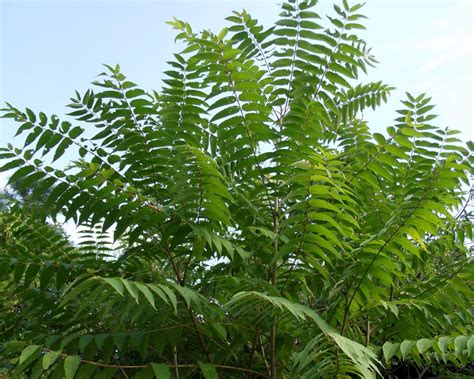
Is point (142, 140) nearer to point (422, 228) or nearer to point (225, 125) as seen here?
point (225, 125)

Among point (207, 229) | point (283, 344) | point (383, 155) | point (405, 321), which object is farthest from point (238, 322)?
point (383, 155)

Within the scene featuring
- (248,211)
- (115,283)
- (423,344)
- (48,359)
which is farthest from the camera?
(248,211)

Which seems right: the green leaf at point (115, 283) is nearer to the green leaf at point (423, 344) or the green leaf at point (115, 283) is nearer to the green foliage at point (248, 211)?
the green foliage at point (248, 211)

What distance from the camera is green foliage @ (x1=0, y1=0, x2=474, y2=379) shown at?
238 cm

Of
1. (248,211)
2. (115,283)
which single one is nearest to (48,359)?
(115,283)

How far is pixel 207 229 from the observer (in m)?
2.45

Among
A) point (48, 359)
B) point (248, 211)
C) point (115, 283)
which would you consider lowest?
point (48, 359)

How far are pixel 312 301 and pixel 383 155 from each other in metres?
1.17

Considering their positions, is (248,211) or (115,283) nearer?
(115,283)

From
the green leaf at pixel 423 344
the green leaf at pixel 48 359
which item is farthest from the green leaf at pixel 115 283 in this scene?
the green leaf at pixel 423 344

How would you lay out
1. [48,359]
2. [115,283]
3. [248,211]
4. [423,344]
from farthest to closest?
[248,211] → [423,344] → [48,359] → [115,283]

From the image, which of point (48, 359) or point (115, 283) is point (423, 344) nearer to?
point (115, 283)

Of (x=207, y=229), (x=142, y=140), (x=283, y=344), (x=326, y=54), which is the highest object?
(x=326, y=54)

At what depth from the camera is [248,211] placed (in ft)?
9.04
